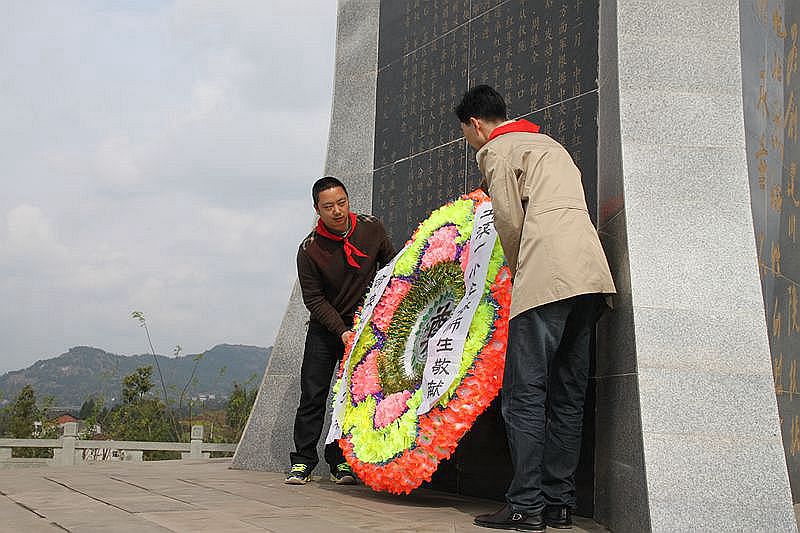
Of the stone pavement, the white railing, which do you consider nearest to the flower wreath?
the stone pavement

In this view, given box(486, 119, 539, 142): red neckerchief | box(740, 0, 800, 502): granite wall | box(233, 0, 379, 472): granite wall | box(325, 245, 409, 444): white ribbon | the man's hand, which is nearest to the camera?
box(486, 119, 539, 142): red neckerchief

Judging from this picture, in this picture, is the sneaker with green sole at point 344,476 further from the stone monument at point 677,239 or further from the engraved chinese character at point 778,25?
the engraved chinese character at point 778,25

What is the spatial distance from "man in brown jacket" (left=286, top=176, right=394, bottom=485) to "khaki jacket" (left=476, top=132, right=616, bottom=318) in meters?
1.64

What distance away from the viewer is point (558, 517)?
11.4ft

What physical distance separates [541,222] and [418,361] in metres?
1.32

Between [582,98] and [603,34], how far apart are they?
341mm

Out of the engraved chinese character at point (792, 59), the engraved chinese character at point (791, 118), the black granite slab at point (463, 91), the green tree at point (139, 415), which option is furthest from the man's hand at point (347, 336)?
the green tree at point (139, 415)

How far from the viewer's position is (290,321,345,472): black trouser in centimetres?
518

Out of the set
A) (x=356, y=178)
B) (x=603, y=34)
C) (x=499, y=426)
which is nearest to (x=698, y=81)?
(x=603, y=34)

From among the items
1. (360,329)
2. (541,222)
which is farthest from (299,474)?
(541,222)

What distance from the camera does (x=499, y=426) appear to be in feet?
14.7

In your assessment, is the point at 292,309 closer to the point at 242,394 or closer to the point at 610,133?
the point at 610,133

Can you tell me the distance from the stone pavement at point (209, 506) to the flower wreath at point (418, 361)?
0.24 meters

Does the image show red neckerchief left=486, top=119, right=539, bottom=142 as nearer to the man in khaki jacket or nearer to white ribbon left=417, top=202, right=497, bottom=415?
the man in khaki jacket
